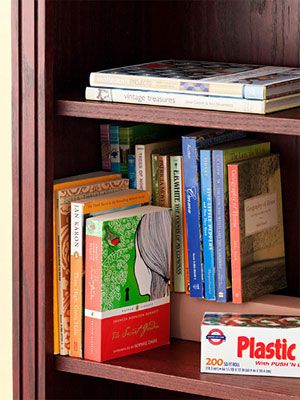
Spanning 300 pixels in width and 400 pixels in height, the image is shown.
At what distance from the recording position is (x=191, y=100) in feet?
5.30

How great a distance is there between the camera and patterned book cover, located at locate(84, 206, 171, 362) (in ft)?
5.55

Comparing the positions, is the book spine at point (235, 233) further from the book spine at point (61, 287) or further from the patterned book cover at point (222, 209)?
the book spine at point (61, 287)

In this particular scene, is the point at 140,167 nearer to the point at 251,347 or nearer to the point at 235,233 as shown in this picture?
the point at 235,233

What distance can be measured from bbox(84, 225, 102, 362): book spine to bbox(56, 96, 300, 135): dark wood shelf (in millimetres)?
190

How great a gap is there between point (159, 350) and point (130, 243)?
0.20 m

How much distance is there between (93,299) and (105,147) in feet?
0.92

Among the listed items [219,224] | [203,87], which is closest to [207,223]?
[219,224]

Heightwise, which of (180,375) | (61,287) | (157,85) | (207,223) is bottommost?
(180,375)

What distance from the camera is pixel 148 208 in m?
1.76

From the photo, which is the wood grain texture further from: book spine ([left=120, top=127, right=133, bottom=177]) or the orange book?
book spine ([left=120, top=127, right=133, bottom=177])

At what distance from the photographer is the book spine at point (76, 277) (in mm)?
1705
